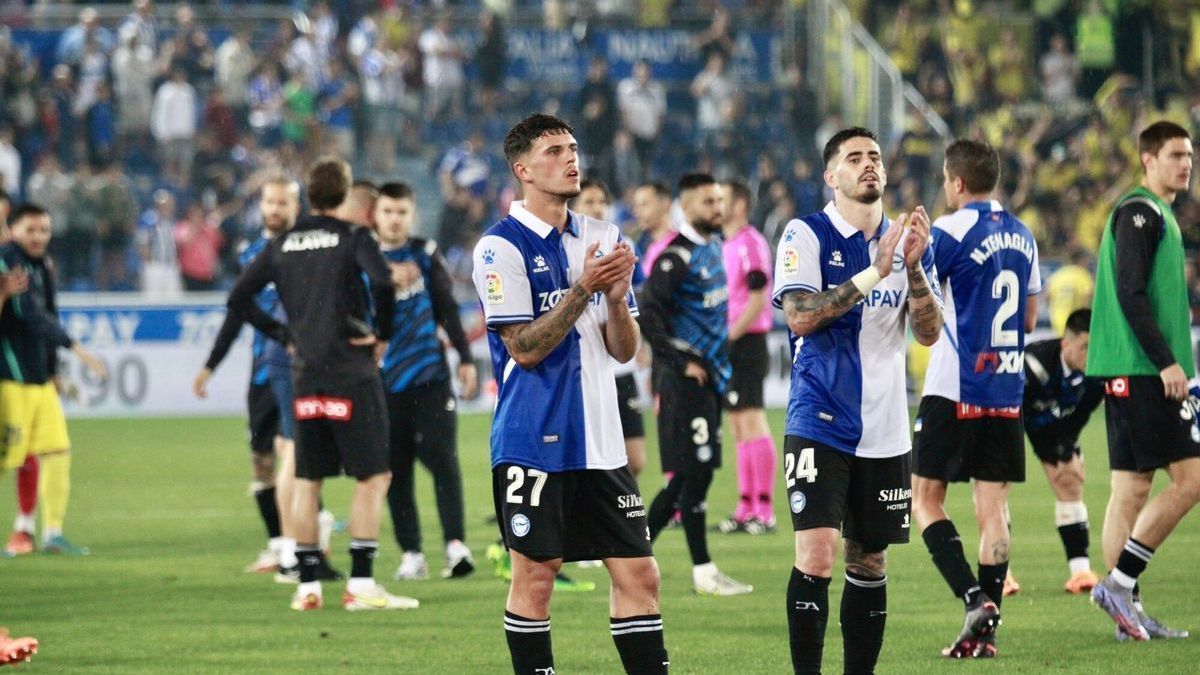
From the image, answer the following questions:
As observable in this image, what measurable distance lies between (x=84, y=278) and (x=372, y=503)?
58.0 feet

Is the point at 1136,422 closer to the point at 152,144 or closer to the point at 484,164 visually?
the point at 484,164

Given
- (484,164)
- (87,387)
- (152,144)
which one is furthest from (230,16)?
(87,387)

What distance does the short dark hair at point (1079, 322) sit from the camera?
9406mm

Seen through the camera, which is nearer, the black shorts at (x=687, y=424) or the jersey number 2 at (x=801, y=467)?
the jersey number 2 at (x=801, y=467)

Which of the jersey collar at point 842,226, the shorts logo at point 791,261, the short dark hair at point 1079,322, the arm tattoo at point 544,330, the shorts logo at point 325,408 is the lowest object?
the shorts logo at point 325,408

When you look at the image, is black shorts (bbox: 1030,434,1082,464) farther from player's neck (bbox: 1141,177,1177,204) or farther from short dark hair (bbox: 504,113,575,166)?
short dark hair (bbox: 504,113,575,166)

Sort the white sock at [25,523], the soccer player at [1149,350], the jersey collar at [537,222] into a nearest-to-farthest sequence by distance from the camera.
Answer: the jersey collar at [537,222], the soccer player at [1149,350], the white sock at [25,523]

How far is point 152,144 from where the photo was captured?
2816 cm

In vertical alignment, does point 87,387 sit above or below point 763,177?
below

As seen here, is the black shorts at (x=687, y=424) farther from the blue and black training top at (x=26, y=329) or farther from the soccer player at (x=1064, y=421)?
the blue and black training top at (x=26, y=329)

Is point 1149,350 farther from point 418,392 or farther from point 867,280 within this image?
point 418,392

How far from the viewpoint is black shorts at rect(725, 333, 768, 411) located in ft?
41.1

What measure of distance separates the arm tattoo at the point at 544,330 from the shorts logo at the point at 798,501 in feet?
3.95

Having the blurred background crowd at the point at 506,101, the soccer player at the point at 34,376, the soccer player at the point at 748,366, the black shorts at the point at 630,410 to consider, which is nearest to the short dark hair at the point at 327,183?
the black shorts at the point at 630,410
